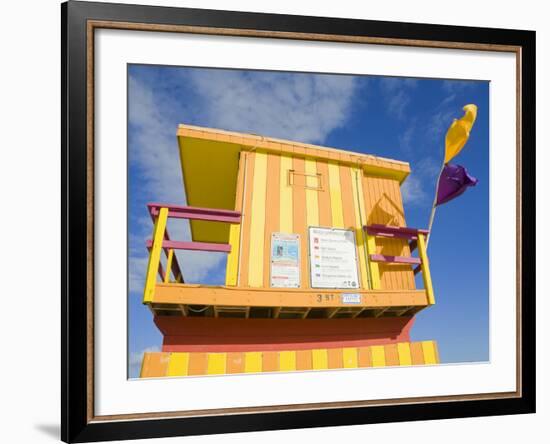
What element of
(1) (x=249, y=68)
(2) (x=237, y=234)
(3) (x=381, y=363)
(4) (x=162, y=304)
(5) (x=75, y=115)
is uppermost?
(1) (x=249, y=68)

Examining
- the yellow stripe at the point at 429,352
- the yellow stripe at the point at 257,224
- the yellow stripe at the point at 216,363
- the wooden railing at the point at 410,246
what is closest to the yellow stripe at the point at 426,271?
the wooden railing at the point at 410,246

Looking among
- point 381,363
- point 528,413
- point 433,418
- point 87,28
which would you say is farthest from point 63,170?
point 528,413

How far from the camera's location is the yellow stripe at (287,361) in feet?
4.96

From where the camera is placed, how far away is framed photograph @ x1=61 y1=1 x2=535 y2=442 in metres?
1.39

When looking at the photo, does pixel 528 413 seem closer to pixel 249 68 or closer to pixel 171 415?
pixel 171 415

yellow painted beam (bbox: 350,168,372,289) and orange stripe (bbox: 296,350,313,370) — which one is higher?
yellow painted beam (bbox: 350,168,372,289)

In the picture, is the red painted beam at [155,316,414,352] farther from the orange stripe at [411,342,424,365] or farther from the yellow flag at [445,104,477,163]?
the yellow flag at [445,104,477,163]

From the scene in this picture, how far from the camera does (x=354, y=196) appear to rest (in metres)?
1.71

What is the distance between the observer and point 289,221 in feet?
5.29

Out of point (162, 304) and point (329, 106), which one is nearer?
point (162, 304)

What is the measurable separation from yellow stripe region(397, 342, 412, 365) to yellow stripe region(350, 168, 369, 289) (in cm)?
19

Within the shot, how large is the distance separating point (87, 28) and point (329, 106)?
661 millimetres

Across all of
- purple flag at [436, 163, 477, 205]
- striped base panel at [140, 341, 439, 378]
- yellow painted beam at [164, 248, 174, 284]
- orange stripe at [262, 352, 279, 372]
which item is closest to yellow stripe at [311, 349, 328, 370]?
striped base panel at [140, 341, 439, 378]

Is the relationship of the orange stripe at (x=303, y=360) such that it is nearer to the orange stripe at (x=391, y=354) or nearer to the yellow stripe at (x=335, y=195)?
the orange stripe at (x=391, y=354)
